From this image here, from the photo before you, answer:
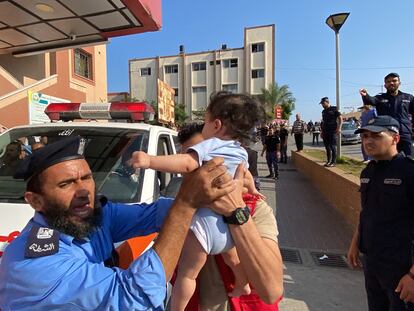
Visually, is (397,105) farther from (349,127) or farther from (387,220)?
(349,127)

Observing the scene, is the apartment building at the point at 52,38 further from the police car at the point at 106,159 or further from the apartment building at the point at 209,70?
the apartment building at the point at 209,70

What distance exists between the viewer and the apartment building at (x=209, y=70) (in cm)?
4809

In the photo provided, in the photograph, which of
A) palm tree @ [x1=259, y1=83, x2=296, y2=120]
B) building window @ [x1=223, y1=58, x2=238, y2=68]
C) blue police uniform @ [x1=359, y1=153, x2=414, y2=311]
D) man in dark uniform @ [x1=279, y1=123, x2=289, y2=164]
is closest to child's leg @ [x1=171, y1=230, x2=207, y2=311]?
blue police uniform @ [x1=359, y1=153, x2=414, y2=311]

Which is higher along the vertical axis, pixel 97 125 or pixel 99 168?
pixel 97 125

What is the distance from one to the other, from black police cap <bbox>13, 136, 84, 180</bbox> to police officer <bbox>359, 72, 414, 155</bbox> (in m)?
5.29

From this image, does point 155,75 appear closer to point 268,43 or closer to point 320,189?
point 268,43

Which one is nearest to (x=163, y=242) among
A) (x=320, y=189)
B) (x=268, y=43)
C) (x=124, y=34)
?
(x=124, y=34)

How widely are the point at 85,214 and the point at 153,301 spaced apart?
0.50m

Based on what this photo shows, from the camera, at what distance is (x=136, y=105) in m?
4.28

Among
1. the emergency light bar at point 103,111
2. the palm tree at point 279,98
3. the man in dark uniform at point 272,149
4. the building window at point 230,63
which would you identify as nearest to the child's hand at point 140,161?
the emergency light bar at point 103,111

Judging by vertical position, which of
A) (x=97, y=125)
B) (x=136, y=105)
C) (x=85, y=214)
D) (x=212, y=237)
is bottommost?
(x=212, y=237)

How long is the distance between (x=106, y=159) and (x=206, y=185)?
1962mm

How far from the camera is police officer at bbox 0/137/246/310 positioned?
1.14 meters

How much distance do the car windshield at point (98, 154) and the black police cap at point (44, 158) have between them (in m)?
1.36
